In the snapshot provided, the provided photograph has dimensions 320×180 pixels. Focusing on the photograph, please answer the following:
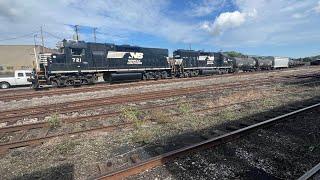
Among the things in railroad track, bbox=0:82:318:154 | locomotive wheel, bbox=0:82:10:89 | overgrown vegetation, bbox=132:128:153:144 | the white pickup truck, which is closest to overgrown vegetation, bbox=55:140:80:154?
railroad track, bbox=0:82:318:154

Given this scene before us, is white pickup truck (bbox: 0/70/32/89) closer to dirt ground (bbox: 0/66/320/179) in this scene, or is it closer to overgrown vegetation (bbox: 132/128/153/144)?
dirt ground (bbox: 0/66/320/179)

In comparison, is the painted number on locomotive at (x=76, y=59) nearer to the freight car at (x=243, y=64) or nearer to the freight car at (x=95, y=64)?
the freight car at (x=95, y=64)

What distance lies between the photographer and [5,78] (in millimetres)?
30500

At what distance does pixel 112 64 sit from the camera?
2489 centimetres

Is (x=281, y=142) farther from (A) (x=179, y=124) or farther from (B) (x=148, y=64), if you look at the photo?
(B) (x=148, y=64)

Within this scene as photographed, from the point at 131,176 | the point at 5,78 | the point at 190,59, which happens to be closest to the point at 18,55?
the point at 5,78

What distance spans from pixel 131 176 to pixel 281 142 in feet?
12.3

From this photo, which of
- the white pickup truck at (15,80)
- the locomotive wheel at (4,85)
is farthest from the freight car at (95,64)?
the locomotive wheel at (4,85)

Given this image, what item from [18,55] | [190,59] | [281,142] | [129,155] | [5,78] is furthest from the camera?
[18,55]

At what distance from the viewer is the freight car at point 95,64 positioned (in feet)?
70.0

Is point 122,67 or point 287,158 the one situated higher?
point 122,67

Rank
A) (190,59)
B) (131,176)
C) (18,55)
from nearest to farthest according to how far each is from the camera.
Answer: (131,176)
(190,59)
(18,55)

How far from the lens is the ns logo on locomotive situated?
70.4 feet

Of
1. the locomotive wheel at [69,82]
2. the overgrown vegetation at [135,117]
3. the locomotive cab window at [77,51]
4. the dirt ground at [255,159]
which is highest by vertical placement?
the locomotive cab window at [77,51]
